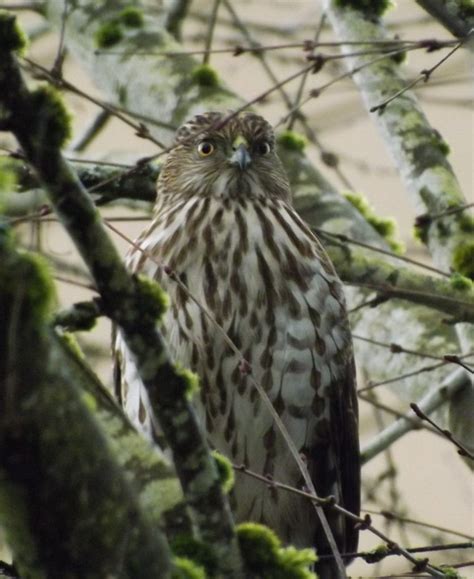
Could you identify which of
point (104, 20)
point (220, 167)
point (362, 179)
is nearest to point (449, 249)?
point (220, 167)

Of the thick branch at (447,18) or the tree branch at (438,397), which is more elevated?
the thick branch at (447,18)

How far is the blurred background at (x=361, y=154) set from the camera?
4949 mm

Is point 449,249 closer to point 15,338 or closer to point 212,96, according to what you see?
point 212,96

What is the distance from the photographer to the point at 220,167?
4820 mm

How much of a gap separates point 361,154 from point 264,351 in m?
4.91

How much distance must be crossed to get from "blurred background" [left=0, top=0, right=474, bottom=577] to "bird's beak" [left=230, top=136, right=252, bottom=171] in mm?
278

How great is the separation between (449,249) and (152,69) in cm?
165

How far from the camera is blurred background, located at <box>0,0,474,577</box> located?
4.95 m

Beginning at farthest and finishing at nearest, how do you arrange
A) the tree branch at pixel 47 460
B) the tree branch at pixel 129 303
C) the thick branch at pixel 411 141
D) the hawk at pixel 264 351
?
the thick branch at pixel 411 141 < the hawk at pixel 264 351 < the tree branch at pixel 129 303 < the tree branch at pixel 47 460

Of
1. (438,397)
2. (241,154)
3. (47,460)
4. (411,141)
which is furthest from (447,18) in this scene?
(47,460)

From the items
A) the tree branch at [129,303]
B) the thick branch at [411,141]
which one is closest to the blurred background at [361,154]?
the thick branch at [411,141]

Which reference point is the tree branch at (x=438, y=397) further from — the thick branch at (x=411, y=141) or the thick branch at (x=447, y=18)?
the thick branch at (x=447, y=18)

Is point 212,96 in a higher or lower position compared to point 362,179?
lower

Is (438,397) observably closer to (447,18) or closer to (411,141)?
(411,141)
